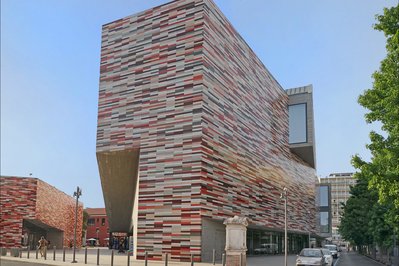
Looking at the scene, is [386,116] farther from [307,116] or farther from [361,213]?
[307,116]

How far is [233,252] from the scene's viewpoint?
2328 cm

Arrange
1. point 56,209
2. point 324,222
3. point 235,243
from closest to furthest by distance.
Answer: point 235,243, point 56,209, point 324,222

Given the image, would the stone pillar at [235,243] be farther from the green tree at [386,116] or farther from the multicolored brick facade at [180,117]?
the multicolored brick facade at [180,117]

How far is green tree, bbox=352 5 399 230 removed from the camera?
18.1 meters

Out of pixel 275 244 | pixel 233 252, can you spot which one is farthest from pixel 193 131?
pixel 275 244

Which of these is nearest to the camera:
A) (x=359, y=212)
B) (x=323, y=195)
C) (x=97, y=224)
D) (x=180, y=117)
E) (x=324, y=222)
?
(x=180, y=117)

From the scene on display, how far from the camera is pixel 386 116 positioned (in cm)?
1870

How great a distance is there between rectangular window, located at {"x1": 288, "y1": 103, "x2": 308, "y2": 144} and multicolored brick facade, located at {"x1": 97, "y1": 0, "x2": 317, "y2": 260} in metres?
21.7

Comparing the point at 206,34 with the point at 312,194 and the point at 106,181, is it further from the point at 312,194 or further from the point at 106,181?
the point at 312,194

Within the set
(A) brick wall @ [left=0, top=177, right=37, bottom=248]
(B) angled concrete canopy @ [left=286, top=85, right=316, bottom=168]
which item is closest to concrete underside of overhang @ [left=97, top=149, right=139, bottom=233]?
(A) brick wall @ [left=0, top=177, right=37, bottom=248]

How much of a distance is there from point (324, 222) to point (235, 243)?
3224 inches

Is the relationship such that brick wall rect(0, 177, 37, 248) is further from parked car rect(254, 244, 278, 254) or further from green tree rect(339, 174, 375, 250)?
green tree rect(339, 174, 375, 250)

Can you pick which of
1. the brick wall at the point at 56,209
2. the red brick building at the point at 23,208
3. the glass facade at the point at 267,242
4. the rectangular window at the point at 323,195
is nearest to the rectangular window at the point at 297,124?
the glass facade at the point at 267,242

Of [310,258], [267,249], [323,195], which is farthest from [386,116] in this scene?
[323,195]
